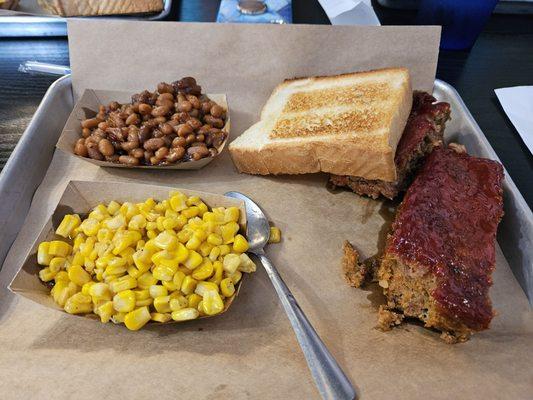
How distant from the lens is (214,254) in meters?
1.90

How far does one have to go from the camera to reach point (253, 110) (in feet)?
9.89

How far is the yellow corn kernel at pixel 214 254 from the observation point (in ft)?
6.23

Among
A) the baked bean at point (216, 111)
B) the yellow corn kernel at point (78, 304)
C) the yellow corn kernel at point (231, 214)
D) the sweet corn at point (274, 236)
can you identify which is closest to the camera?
the yellow corn kernel at point (78, 304)

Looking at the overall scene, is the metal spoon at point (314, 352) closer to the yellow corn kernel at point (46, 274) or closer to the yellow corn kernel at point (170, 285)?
the yellow corn kernel at point (170, 285)

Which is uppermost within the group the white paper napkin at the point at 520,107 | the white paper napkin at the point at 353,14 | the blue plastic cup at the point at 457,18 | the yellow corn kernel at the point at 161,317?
the blue plastic cup at the point at 457,18

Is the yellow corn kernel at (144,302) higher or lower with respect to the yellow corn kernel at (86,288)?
higher

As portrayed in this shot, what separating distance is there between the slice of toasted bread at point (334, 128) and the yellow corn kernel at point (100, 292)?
46.1 inches

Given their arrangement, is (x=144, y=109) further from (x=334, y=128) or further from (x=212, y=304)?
(x=212, y=304)

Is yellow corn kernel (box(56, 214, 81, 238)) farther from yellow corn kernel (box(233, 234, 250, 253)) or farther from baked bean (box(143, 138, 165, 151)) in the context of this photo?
yellow corn kernel (box(233, 234, 250, 253))

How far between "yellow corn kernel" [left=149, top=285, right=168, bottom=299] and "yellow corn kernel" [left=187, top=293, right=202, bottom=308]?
0.34 ft

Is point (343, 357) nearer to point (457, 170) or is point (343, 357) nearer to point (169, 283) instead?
point (169, 283)

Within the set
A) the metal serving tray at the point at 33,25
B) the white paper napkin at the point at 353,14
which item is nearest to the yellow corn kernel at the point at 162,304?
the metal serving tray at the point at 33,25

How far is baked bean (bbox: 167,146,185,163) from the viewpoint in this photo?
2416 millimetres

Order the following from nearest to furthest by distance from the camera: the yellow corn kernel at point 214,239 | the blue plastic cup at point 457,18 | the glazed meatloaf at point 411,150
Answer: the yellow corn kernel at point 214,239 → the glazed meatloaf at point 411,150 → the blue plastic cup at point 457,18
